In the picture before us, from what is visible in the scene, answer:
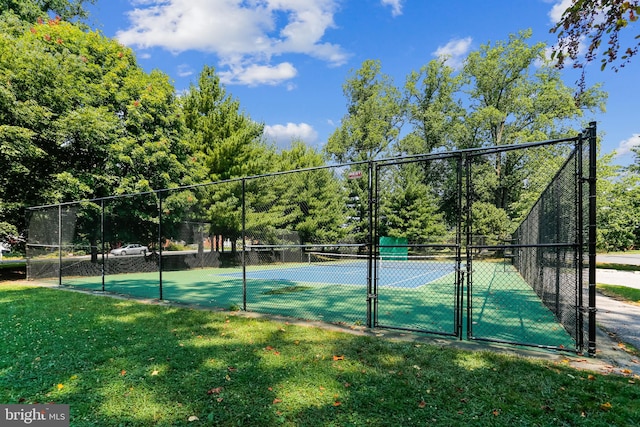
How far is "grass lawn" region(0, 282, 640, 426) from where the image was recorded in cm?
245

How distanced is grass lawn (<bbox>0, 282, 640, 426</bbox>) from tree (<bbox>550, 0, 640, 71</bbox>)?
9.79 ft

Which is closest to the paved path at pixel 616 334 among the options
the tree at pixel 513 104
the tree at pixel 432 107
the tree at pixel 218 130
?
the tree at pixel 218 130

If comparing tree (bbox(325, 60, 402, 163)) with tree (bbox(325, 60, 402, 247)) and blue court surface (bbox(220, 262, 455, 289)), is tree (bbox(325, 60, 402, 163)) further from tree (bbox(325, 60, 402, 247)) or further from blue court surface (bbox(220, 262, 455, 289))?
blue court surface (bbox(220, 262, 455, 289))

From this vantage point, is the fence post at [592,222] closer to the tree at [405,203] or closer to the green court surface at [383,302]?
the green court surface at [383,302]

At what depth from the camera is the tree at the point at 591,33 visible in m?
3.06

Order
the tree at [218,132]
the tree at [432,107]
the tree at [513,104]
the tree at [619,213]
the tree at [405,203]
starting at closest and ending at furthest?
the tree at [405,203] → the tree at [619,213] → the tree at [218,132] → the tree at [513,104] → the tree at [432,107]

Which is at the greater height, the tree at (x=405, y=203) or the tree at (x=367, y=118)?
the tree at (x=367, y=118)

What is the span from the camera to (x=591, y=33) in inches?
138

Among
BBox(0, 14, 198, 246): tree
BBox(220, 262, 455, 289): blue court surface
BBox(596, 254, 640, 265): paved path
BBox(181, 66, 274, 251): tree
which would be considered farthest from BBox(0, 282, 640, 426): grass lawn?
BBox(596, 254, 640, 265): paved path

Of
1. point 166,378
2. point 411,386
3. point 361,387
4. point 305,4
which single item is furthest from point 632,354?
point 305,4

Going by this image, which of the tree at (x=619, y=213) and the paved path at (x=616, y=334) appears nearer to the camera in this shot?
the paved path at (x=616, y=334)

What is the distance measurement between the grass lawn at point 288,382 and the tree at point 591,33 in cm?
298

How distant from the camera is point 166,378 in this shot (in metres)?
3.10

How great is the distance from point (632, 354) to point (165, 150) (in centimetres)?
1587
